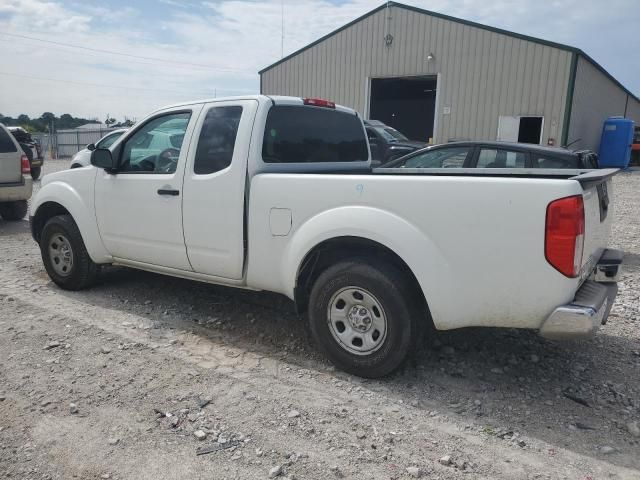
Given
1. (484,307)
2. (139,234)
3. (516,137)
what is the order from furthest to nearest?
(516,137), (139,234), (484,307)

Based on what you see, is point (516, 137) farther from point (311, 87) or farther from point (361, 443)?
point (361, 443)

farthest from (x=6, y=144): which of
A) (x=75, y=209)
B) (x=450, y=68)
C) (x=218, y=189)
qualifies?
(x=450, y=68)

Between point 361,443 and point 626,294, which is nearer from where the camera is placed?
point 361,443

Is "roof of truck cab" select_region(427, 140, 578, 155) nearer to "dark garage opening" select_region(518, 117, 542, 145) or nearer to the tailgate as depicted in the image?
the tailgate

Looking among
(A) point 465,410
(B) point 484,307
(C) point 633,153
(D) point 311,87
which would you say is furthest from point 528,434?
(C) point 633,153

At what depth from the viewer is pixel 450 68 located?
20.2 m

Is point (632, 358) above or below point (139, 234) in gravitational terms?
below

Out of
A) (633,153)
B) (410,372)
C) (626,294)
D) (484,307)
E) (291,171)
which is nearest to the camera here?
(484,307)

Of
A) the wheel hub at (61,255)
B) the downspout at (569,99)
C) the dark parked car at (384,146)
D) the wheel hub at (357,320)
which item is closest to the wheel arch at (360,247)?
the wheel hub at (357,320)

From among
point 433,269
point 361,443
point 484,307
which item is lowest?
point 361,443

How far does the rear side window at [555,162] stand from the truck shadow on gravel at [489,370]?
287 centimetres

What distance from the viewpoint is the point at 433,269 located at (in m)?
3.08

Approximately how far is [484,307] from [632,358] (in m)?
1.73

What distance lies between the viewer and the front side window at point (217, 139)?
13.3 ft
